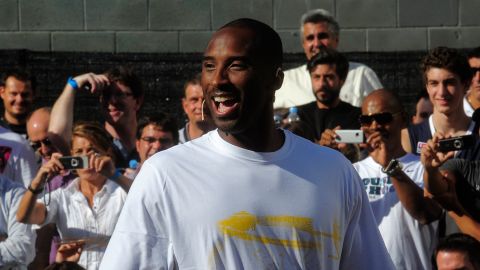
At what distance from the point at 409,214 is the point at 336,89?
1387mm

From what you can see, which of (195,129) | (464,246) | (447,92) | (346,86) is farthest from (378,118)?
(346,86)

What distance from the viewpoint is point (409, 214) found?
6.23m

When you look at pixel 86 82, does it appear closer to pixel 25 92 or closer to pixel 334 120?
pixel 25 92

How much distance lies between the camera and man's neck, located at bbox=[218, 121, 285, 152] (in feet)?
11.2

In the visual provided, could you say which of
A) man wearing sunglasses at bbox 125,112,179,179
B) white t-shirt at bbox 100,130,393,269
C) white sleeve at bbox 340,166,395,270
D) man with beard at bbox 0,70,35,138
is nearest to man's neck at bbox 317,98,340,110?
man wearing sunglasses at bbox 125,112,179,179

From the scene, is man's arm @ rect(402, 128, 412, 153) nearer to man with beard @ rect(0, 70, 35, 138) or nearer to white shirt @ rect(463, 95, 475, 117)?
white shirt @ rect(463, 95, 475, 117)

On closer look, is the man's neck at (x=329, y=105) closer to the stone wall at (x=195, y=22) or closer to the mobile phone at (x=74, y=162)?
the mobile phone at (x=74, y=162)

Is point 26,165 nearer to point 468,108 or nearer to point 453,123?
point 453,123

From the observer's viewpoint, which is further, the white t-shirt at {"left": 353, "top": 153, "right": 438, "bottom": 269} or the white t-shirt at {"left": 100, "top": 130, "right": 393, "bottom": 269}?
the white t-shirt at {"left": 353, "top": 153, "right": 438, "bottom": 269}

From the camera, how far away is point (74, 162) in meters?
6.46

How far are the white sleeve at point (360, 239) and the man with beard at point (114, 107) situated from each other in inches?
162

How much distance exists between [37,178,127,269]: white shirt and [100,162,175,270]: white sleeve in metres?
3.30

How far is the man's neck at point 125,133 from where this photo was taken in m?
7.68

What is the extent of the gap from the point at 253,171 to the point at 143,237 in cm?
38
